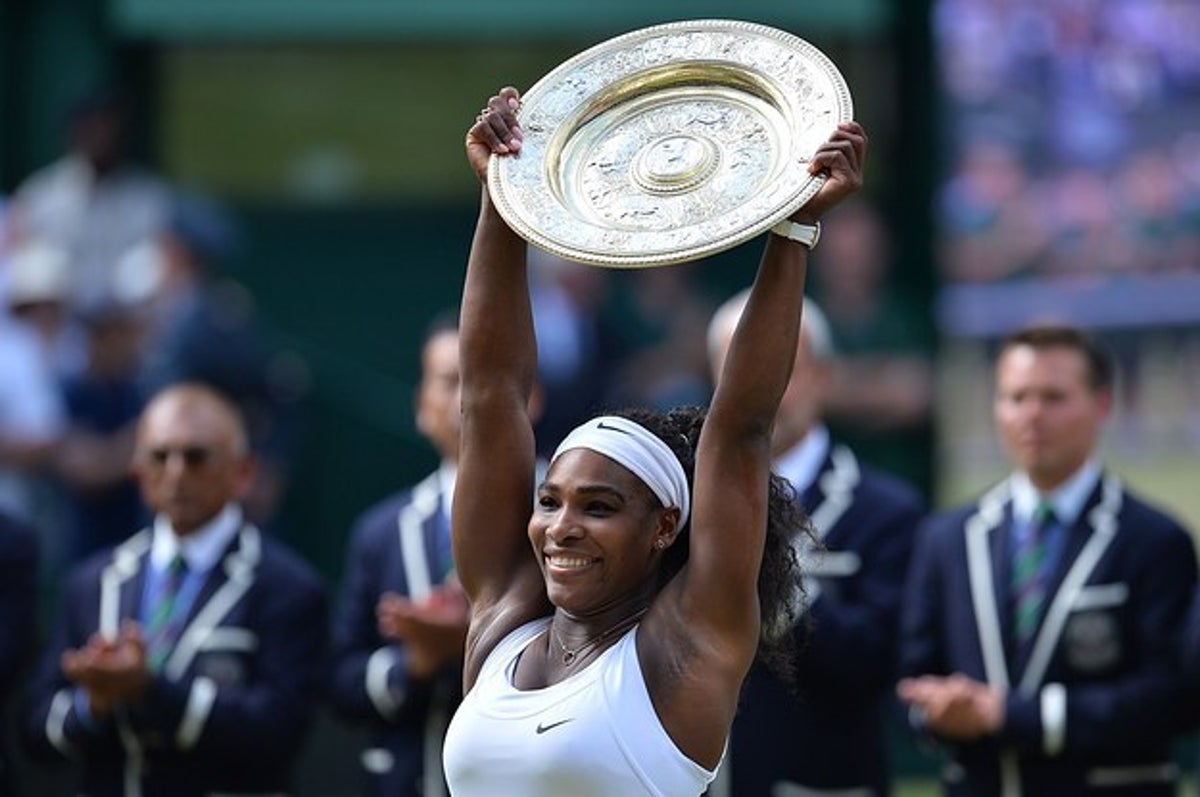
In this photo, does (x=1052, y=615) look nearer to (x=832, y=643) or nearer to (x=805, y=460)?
(x=832, y=643)

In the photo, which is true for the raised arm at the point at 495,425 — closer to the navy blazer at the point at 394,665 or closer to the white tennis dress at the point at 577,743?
the white tennis dress at the point at 577,743

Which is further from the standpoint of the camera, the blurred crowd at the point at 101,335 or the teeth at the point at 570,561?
the blurred crowd at the point at 101,335

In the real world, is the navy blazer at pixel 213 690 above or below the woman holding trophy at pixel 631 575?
below

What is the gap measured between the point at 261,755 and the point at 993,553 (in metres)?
2.16

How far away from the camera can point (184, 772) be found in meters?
8.21

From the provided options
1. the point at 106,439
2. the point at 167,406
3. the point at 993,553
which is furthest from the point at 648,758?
the point at 106,439

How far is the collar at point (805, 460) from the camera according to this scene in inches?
329

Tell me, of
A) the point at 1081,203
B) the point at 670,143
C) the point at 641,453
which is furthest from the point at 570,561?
the point at 1081,203

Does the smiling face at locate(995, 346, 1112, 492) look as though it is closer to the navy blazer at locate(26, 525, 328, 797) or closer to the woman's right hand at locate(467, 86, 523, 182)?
the navy blazer at locate(26, 525, 328, 797)

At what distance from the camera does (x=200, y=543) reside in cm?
846

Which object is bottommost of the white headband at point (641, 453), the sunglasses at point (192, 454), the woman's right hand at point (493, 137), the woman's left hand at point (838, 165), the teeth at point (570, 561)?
the sunglasses at point (192, 454)

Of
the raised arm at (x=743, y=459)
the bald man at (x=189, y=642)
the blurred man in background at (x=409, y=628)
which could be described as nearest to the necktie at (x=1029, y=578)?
the blurred man in background at (x=409, y=628)

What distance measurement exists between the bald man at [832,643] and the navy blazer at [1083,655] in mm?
201

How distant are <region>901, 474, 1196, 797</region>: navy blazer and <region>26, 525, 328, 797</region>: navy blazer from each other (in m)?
1.78
